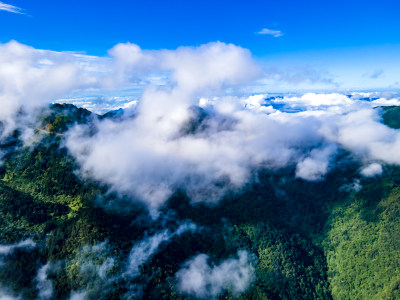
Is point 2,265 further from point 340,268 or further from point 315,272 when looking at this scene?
point 340,268

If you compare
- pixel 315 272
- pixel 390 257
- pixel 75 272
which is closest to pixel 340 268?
pixel 315 272

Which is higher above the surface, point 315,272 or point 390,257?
point 390,257

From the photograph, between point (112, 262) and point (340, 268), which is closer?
point (112, 262)

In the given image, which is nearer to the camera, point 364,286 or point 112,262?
point 112,262

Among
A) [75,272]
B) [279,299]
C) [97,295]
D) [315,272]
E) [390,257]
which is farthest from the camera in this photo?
[315,272]

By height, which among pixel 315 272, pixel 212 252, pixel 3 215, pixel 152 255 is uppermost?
pixel 3 215

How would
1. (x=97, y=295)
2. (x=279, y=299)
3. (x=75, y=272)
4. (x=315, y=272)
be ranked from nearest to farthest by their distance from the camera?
(x=97, y=295)
(x=75, y=272)
(x=279, y=299)
(x=315, y=272)

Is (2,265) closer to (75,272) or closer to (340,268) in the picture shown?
(75,272)

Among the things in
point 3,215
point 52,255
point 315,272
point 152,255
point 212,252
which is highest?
point 3,215

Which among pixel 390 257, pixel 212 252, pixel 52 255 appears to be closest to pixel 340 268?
pixel 390 257
